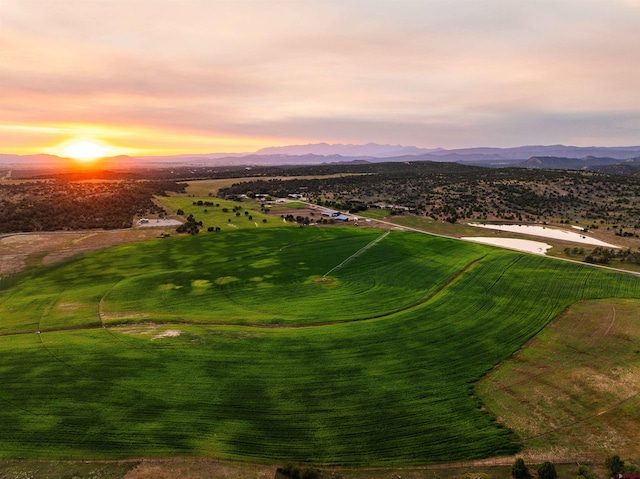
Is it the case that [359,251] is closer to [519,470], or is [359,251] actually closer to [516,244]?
[516,244]

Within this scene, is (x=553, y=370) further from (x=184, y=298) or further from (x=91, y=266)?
(x=91, y=266)

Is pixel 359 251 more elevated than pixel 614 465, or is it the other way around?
pixel 359 251

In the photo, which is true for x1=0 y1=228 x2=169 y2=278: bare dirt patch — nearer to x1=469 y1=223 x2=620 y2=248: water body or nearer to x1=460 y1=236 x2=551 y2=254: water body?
x1=460 y1=236 x2=551 y2=254: water body

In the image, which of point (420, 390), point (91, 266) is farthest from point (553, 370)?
point (91, 266)

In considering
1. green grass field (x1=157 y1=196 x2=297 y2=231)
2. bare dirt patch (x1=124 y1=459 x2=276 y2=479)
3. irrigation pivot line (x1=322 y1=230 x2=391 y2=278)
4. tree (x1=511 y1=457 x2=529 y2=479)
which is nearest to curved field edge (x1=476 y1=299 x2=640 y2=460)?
tree (x1=511 y1=457 x2=529 y2=479)

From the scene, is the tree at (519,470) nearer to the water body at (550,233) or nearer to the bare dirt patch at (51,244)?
the bare dirt patch at (51,244)

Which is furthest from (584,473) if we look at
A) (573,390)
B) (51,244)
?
(51,244)
